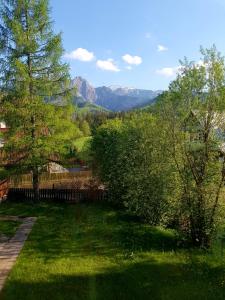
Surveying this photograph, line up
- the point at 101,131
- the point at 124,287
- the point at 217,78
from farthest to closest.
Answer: the point at 101,131, the point at 217,78, the point at 124,287

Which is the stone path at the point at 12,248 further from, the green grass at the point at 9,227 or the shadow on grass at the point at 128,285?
the shadow on grass at the point at 128,285

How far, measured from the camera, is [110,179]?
99.1 ft

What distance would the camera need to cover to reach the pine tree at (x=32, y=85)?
1038 inches

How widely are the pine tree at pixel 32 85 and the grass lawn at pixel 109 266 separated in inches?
234

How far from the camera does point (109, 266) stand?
15.9 m

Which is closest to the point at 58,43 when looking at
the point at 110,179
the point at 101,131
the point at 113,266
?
the point at 101,131

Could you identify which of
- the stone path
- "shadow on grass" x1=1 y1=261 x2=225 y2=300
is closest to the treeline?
"shadow on grass" x1=1 y1=261 x2=225 y2=300

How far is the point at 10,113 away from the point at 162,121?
11.3 metres

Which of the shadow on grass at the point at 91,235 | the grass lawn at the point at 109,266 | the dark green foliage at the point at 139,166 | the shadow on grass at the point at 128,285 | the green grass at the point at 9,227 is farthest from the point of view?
the dark green foliage at the point at 139,166

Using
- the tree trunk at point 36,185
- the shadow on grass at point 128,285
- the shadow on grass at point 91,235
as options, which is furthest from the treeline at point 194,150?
the tree trunk at point 36,185

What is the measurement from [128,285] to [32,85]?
16792 millimetres

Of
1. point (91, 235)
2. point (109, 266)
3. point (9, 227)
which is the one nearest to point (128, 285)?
point (109, 266)

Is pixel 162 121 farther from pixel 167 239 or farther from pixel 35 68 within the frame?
pixel 35 68

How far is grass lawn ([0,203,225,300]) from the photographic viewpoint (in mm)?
13523
